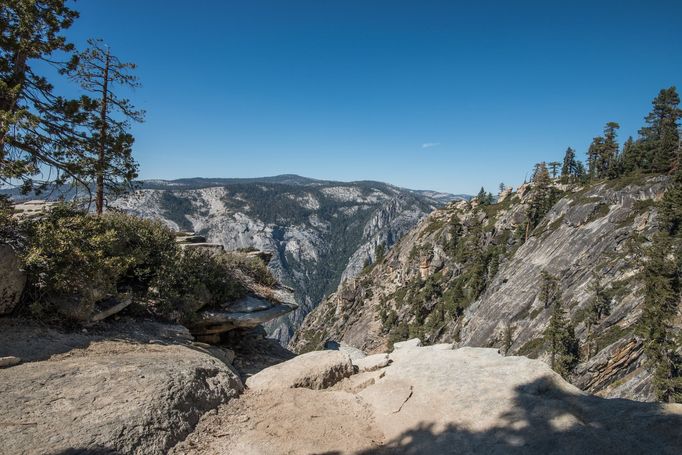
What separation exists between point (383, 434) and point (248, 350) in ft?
42.1

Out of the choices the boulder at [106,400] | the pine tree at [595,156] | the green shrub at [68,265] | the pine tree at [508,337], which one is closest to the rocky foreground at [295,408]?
the boulder at [106,400]

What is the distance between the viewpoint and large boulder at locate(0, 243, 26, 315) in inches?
387

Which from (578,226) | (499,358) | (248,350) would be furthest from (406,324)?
(499,358)

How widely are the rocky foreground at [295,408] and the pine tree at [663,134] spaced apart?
296 ft

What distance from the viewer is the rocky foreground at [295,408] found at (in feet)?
19.8

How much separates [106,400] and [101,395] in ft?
0.83

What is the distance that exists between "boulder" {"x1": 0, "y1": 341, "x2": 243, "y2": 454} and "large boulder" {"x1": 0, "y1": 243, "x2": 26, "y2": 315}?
2.15 metres

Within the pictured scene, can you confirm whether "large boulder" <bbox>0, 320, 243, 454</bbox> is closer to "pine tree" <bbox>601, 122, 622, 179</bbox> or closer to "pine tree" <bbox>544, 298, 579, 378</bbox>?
"pine tree" <bbox>544, 298, 579, 378</bbox>

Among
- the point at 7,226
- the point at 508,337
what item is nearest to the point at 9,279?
the point at 7,226

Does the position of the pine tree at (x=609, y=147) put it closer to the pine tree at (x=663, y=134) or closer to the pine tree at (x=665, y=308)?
the pine tree at (x=663, y=134)

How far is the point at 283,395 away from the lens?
9117mm

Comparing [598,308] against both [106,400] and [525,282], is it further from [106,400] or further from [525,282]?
[106,400]

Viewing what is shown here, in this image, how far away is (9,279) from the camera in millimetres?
9945

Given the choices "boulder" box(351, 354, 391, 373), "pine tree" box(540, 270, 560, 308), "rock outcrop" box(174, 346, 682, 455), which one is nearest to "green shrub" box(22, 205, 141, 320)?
"rock outcrop" box(174, 346, 682, 455)
